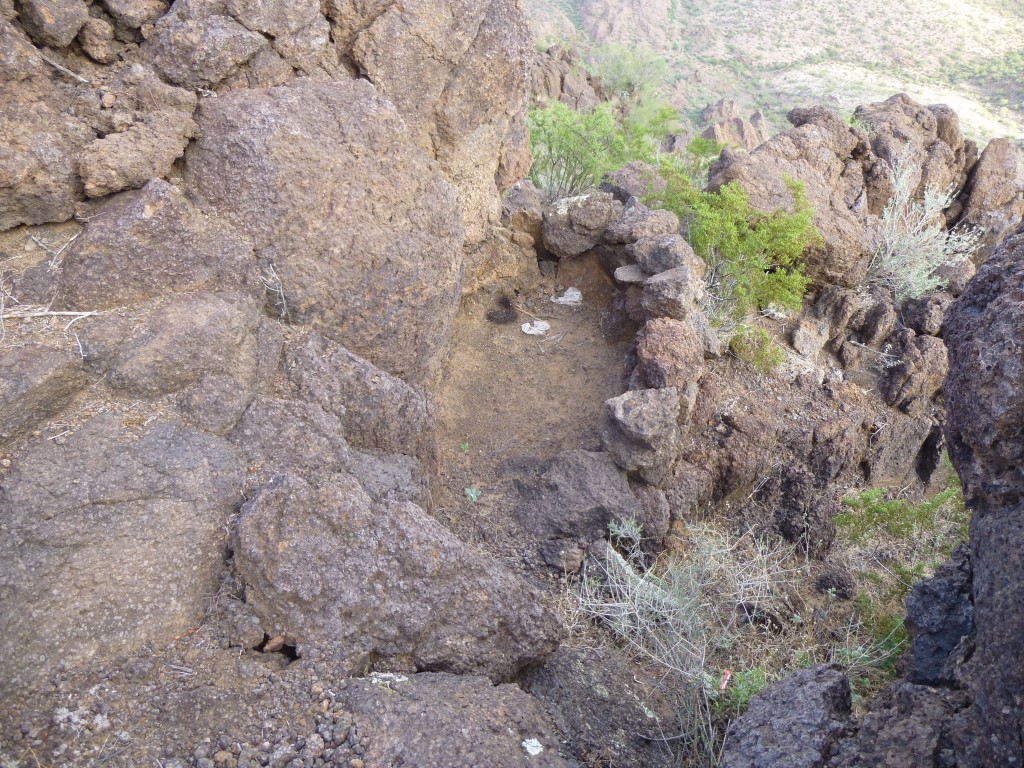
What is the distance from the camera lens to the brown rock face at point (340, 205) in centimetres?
333

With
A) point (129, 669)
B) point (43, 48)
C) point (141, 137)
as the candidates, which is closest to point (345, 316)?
point (141, 137)

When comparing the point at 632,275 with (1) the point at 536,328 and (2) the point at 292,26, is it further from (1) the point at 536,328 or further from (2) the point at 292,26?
(2) the point at 292,26

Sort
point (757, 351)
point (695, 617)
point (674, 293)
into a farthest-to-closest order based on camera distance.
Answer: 1. point (757, 351)
2. point (674, 293)
3. point (695, 617)

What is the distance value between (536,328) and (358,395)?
280cm

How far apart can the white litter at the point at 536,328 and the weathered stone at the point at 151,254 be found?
9.99 feet

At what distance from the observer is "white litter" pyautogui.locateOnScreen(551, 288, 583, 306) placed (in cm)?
643

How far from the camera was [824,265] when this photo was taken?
6328 mm

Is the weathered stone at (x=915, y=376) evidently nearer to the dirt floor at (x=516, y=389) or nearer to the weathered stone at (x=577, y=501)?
the dirt floor at (x=516, y=389)

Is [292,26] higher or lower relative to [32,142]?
higher

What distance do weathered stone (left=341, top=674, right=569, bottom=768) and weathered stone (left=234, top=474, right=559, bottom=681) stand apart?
0.54 ft

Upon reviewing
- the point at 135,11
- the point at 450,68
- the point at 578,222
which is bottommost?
the point at 578,222

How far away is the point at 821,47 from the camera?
32.0 m

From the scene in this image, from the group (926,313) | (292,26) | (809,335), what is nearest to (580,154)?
(809,335)

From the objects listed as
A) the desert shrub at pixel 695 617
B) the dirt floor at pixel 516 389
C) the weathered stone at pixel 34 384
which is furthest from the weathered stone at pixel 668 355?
the weathered stone at pixel 34 384
